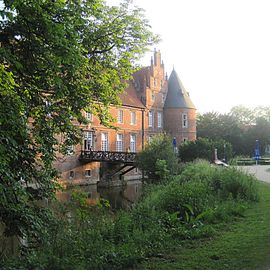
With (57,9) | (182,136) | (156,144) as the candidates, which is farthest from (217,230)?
(182,136)

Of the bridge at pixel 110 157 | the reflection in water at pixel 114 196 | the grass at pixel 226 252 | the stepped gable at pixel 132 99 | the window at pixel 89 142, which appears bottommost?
the reflection in water at pixel 114 196

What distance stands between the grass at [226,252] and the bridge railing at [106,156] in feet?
77.8

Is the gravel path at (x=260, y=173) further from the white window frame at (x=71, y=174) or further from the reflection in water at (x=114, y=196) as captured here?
the white window frame at (x=71, y=174)

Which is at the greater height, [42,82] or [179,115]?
[179,115]

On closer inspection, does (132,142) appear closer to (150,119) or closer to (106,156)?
(150,119)

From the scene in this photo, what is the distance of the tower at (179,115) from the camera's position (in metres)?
43.8

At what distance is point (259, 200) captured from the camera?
11.3 m

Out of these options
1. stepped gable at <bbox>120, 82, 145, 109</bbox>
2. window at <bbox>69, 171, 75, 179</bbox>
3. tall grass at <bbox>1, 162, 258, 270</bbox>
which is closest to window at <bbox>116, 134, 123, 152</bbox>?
stepped gable at <bbox>120, 82, 145, 109</bbox>

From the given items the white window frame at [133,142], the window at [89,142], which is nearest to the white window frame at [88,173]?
the window at [89,142]

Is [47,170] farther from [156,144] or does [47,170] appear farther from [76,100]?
[156,144]

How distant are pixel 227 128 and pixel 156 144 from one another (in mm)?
28984

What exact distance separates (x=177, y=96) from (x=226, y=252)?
3960 cm

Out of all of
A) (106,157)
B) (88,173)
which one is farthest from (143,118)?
(88,173)

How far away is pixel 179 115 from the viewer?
43.9 m
